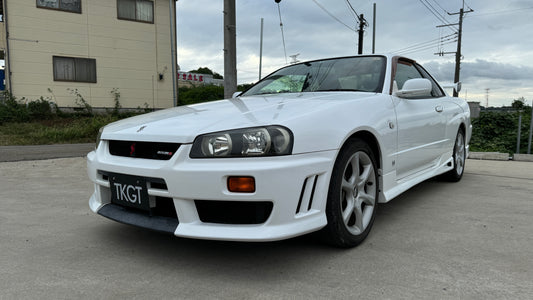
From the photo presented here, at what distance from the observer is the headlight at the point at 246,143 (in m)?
1.90

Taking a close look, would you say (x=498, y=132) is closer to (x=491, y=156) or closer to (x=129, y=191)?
(x=491, y=156)

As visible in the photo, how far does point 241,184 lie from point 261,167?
0.13 m

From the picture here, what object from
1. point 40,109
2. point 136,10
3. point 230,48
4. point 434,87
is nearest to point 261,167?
point 434,87

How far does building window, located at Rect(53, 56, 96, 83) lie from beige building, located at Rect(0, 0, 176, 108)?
0.03 metres

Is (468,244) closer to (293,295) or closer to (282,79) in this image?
(293,295)

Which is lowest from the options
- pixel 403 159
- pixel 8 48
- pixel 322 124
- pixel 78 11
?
pixel 403 159

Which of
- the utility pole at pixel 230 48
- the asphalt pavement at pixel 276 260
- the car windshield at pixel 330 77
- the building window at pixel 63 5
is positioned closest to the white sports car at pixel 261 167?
the car windshield at pixel 330 77

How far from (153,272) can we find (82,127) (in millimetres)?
9205

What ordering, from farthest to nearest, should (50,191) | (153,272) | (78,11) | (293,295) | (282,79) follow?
1. (78,11)
2. (50,191)
3. (282,79)
4. (153,272)
5. (293,295)

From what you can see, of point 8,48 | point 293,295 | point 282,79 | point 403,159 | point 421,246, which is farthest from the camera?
point 8,48

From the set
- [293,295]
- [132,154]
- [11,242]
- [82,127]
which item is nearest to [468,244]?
[293,295]

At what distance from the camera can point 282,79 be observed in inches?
138

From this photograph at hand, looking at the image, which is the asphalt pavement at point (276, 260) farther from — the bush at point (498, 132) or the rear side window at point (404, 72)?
the bush at point (498, 132)

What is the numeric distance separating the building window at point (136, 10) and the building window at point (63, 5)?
4.55ft
